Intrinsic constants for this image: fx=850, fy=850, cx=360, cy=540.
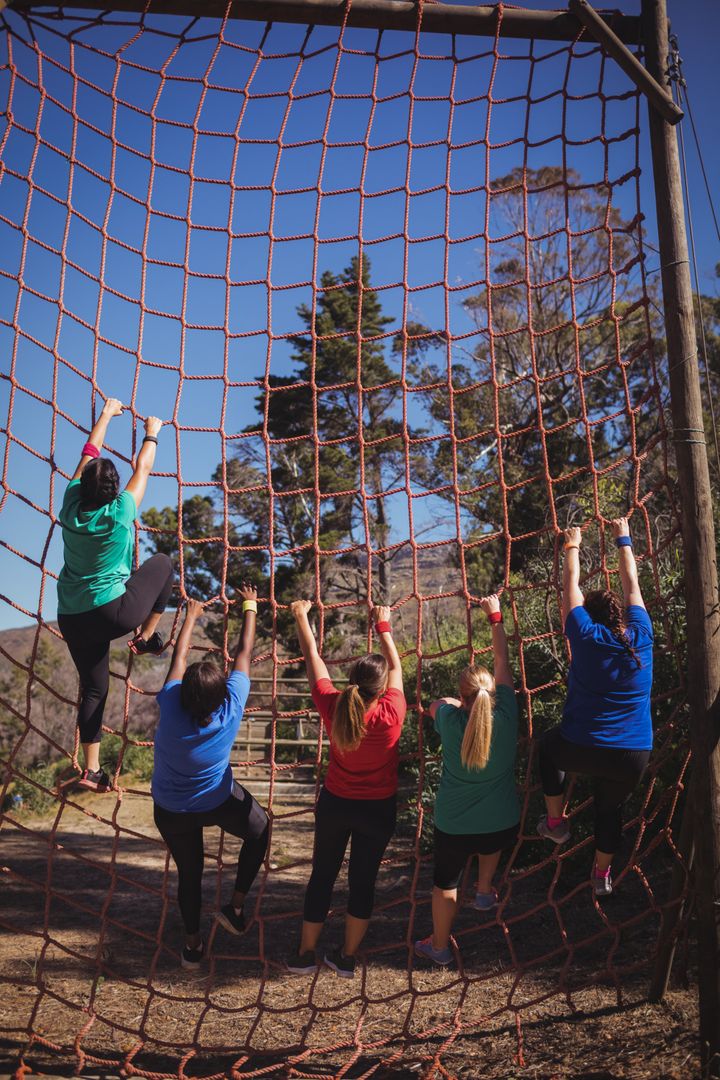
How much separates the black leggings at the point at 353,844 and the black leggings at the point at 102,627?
2.79 ft

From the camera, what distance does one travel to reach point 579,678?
2852 mm

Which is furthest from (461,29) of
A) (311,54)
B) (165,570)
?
(165,570)

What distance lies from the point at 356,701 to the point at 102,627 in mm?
908

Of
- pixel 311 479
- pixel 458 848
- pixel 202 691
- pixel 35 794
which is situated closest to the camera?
pixel 202 691

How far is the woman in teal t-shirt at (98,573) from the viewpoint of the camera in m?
2.86

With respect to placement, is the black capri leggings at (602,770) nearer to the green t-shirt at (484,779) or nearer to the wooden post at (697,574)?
the green t-shirt at (484,779)

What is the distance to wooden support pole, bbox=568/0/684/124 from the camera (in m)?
3.10

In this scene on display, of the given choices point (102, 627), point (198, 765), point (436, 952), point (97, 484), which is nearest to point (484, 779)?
point (436, 952)

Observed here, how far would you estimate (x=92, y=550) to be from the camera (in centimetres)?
286

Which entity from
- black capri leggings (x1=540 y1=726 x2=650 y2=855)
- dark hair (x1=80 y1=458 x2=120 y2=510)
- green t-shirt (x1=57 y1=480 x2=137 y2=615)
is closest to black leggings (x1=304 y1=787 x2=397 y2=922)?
black capri leggings (x1=540 y1=726 x2=650 y2=855)

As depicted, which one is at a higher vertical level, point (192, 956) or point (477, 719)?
point (477, 719)

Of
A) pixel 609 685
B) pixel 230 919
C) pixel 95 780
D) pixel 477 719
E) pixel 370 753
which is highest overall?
pixel 609 685

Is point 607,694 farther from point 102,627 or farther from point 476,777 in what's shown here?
point 102,627

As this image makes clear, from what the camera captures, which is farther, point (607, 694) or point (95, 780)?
point (95, 780)
